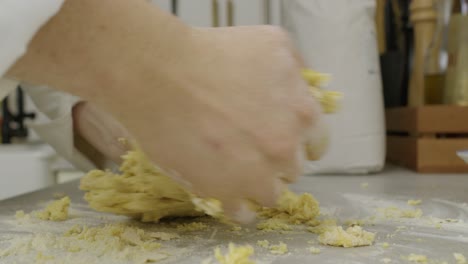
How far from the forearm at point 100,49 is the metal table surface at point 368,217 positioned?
0.15m

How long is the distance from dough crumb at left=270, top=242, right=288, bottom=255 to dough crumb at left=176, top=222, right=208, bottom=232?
10cm

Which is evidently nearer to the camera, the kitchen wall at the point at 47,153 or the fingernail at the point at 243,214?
the fingernail at the point at 243,214

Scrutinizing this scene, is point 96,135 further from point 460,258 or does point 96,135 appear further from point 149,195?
point 460,258

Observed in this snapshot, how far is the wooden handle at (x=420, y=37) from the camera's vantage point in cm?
103

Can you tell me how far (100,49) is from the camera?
13.0 inches

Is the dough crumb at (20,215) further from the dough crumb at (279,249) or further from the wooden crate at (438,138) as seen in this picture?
the wooden crate at (438,138)

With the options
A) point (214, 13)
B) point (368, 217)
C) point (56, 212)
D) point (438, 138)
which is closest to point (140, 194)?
point (56, 212)

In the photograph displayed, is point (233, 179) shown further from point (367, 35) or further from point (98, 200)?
point (367, 35)

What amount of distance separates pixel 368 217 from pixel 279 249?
166 mm

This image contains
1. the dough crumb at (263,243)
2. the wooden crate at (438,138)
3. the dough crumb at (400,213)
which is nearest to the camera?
the dough crumb at (263,243)

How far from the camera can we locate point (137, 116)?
352 mm

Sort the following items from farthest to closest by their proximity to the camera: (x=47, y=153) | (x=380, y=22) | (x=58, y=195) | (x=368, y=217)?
(x=47, y=153), (x=380, y=22), (x=58, y=195), (x=368, y=217)

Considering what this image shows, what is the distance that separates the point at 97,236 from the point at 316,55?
2.06ft

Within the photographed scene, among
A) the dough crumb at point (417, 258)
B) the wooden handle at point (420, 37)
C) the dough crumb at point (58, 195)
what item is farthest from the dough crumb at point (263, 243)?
the wooden handle at point (420, 37)
